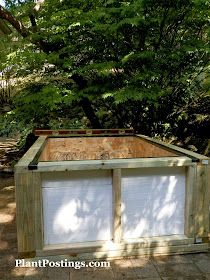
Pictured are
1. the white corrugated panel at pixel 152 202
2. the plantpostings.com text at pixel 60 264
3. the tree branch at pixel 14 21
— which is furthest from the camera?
the tree branch at pixel 14 21

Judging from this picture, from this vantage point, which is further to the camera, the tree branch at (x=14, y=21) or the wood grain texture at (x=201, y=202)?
the tree branch at (x=14, y=21)

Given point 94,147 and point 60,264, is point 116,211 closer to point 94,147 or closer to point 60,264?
point 60,264

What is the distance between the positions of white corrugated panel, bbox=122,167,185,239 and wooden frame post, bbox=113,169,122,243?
59 millimetres

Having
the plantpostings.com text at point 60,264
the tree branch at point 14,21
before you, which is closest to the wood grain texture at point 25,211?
the plantpostings.com text at point 60,264

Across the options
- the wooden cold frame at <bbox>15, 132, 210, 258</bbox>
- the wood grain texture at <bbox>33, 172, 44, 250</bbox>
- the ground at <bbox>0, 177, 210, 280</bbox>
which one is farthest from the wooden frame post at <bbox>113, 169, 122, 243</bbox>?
the wood grain texture at <bbox>33, 172, 44, 250</bbox>

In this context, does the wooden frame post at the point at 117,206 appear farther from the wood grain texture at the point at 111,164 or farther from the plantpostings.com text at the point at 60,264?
the plantpostings.com text at the point at 60,264

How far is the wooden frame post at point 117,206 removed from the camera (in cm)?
232

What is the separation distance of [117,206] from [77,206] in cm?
32

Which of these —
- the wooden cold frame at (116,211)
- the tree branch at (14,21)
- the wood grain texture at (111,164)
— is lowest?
the wooden cold frame at (116,211)

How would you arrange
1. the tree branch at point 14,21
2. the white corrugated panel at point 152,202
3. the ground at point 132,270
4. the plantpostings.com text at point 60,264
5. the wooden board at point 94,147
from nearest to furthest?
the ground at point 132,270
the plantpostings.com text at point 60,264
the white corrugated panel at point 152,202
the wooden board at point 94,147
the tree branch at point 14,21

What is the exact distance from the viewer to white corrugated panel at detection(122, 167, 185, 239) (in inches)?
94.6

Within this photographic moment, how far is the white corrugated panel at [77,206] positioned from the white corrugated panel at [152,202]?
0.52 ft

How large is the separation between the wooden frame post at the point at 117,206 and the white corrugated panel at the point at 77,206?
1.8 inches

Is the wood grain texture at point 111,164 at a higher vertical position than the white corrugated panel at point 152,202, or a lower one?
higher
